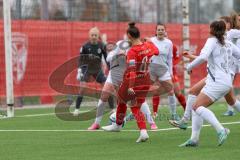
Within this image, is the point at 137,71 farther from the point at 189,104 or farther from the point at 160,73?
the point at 160,73

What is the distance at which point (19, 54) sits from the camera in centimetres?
2517

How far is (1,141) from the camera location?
13.4m

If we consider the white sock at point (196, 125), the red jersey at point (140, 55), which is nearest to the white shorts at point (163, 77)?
the red jersey at point (140, 55)

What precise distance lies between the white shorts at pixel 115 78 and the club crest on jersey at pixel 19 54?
959cm

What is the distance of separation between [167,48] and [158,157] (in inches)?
281

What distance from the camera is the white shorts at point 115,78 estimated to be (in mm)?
15562

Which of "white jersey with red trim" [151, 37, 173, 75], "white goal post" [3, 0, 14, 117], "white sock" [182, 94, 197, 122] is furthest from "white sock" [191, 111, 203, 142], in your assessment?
"white goal post" [3, 0, 14, 117]

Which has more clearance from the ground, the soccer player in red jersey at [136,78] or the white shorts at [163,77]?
the soccer player in red jersey at [136,78]

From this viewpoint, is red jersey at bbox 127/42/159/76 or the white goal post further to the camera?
the white goal post

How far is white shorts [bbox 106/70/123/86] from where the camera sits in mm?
15562

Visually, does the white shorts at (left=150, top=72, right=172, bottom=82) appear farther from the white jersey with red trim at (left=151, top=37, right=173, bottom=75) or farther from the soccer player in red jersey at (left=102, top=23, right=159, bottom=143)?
the soccer player in red jersey at (left=102, top=23, right=159, bottom=143)

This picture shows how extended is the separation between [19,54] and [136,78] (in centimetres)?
1222

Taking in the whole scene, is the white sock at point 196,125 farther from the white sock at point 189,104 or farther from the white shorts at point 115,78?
the white shorts at point 115,78

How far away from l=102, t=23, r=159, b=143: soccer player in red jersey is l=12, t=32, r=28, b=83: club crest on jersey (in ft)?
38.0
